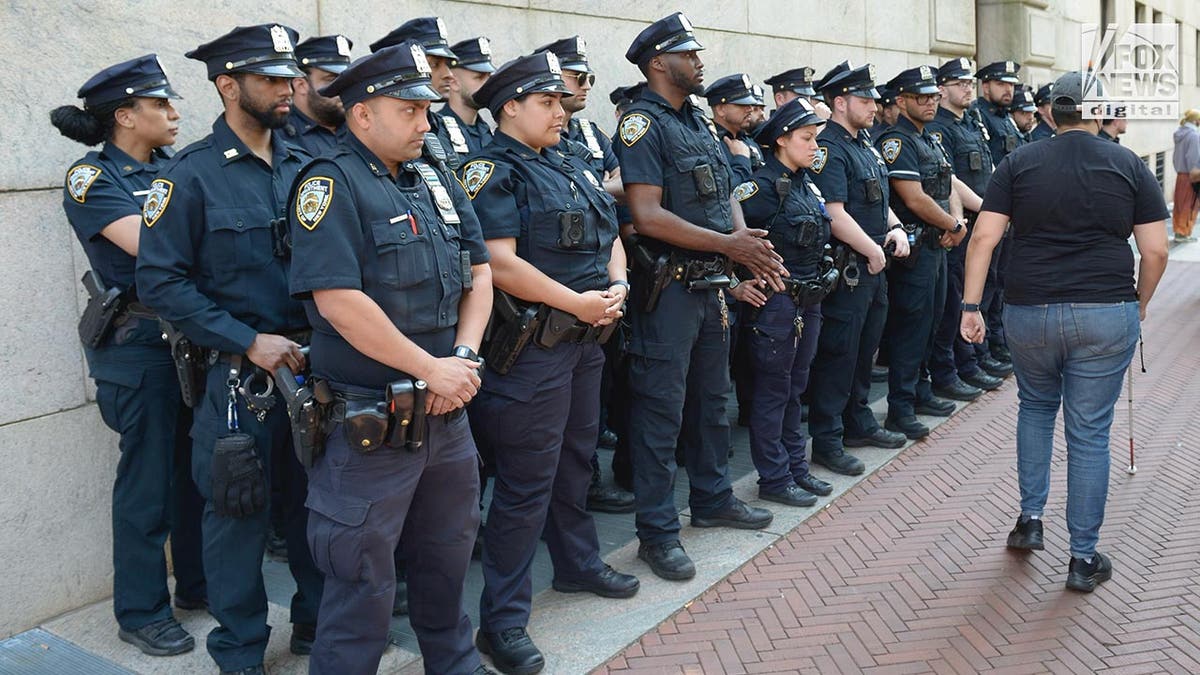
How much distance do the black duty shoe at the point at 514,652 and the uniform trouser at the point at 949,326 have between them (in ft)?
Answer: 14.5

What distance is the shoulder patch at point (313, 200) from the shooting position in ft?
10.4

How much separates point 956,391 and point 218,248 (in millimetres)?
5603

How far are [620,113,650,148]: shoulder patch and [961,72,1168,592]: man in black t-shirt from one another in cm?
149

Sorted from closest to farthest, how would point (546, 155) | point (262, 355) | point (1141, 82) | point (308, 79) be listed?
point (262, 355) → point (546, 155) → point (308, 79) → point (1141, 82)

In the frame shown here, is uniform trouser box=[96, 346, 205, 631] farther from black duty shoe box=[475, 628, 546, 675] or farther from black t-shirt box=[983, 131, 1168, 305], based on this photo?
black t-shirt box=[983, 131, 1168, 305]

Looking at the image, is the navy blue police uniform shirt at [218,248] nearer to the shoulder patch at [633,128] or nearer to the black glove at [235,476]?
the black glove at [235,476]

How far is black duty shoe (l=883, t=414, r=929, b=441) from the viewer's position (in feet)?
22.7

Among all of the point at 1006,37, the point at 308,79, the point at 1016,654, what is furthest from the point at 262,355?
the point at 1006,37

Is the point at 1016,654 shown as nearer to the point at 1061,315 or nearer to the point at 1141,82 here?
the point at 1061,315

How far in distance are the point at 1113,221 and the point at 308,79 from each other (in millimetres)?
3444

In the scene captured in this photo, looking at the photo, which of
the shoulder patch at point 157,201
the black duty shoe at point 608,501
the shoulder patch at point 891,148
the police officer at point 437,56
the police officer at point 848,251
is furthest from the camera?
the shoulder patch at point 891,148

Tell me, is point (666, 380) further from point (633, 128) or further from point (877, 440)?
point (877, 440)

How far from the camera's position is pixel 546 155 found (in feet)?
14.0

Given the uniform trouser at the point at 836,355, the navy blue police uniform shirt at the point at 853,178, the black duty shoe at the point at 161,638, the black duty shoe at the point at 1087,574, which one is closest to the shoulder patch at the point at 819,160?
the navy blue police uniform shirt at the point at 853,178
